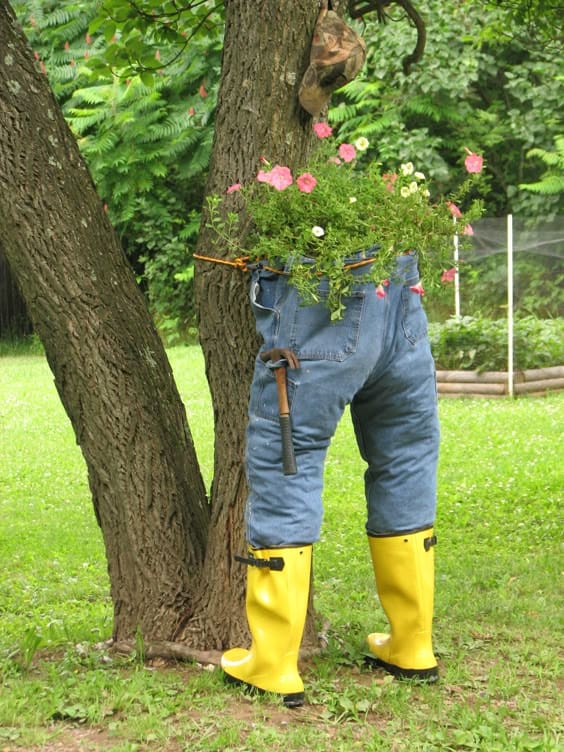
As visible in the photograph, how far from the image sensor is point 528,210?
56.2 feet

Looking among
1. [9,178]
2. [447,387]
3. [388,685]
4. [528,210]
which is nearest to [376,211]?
[9,178]

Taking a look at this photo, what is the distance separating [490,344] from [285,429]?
951 cm

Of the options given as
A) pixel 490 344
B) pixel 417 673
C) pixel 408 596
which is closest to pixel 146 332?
pixel 408 596

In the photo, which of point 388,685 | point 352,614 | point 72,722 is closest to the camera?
point 72,722

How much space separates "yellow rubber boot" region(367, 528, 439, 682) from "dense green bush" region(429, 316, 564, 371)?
29.0ft

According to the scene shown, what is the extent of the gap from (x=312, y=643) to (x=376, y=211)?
5.12ft

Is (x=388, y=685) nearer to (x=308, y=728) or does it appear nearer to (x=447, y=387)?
(x=308, y=728)

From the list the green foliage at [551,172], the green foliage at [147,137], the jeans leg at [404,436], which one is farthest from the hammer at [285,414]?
the green foliage at [147,137]

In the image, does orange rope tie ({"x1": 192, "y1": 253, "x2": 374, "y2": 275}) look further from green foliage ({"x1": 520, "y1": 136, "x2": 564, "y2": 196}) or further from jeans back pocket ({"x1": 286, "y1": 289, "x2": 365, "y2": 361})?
green foliage ({"x1": 520, "y1": 136, "x2": 564, "y2": 196})

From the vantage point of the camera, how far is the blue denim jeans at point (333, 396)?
3.29 m

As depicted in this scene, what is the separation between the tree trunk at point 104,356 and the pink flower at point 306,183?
92 centimetres

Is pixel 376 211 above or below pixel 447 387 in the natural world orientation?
above

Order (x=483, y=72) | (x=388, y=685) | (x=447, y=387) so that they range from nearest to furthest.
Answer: (x=388, y=685), (x=447, y=387), (x=483, y=72)

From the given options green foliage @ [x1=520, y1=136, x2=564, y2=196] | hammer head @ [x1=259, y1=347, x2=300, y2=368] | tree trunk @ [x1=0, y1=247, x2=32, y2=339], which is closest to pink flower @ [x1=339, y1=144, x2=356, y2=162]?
hammer head @ [x1=259, y1=347, x2=300, y2=368]
